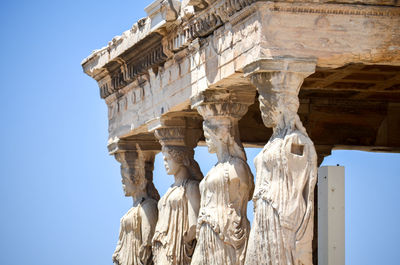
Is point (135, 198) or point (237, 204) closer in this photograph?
point (237, 204)

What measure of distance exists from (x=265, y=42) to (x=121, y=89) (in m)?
5.34

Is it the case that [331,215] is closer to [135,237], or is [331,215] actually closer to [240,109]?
[240,109]

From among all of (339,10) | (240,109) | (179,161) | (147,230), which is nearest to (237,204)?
(240,109)

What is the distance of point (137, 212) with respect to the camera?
16.4 meters

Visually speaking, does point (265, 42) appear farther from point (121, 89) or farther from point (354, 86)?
point (121, 89)

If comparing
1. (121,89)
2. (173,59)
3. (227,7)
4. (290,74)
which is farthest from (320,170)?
(121,89)

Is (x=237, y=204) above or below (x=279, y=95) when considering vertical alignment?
below

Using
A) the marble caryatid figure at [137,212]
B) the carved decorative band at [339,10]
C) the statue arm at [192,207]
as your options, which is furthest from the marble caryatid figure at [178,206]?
the carved decorative band at [339,10]

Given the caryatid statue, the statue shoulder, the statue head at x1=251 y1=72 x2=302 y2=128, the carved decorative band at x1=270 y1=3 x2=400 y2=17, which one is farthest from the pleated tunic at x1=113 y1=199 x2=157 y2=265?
the carved decorative band at x1=270 y1=3 x2=400 y2=17

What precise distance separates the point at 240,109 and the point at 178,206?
74.4 inches

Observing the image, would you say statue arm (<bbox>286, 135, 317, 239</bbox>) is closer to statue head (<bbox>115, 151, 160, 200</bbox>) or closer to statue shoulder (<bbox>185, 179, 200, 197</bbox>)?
statue shoulder (<bbox>185, 179, 200, 197</bbox>)

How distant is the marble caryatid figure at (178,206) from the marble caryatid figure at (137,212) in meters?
1.17

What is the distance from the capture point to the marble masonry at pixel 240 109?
37.2ft

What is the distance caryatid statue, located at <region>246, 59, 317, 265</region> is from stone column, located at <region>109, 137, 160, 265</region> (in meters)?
4.88
